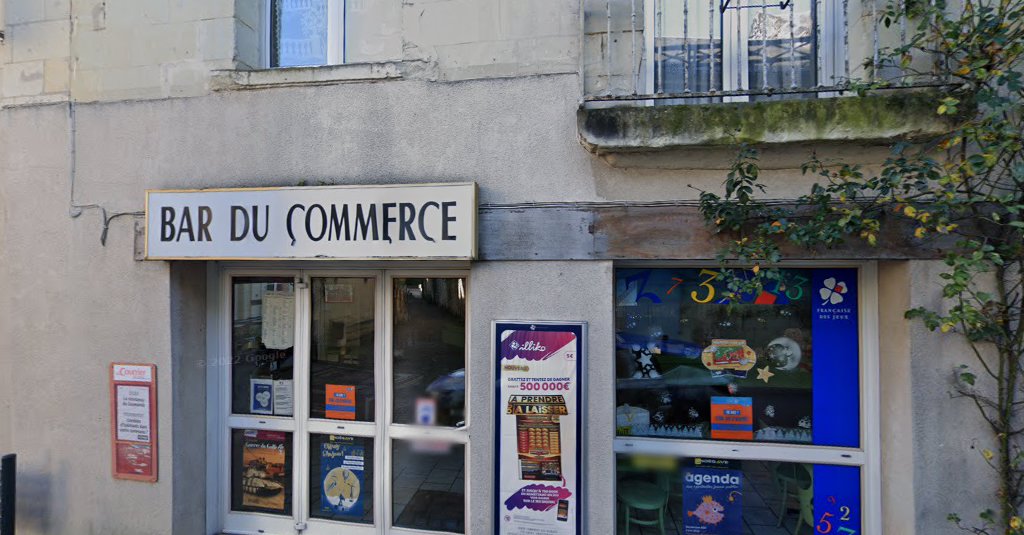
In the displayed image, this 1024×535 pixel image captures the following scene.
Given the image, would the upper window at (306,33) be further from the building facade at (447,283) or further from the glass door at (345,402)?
the glass door at (345,402)

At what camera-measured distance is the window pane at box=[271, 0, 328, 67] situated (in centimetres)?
409

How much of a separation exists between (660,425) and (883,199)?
2035 mm

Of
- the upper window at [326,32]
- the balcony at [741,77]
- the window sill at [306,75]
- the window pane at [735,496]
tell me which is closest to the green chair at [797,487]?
the window pane at [735,496]

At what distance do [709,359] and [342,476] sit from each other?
9.73 feet

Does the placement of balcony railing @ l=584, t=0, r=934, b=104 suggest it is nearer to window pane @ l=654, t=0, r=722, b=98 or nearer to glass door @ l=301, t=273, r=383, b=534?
window pane @ l=654, t=0, r=722, b=98

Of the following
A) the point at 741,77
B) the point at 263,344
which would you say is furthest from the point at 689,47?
the point at 263,344

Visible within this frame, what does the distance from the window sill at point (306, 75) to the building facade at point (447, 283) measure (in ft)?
0.07

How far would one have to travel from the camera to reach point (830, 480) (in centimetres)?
352

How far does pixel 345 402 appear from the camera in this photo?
4141mm

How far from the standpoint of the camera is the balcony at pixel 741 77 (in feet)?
10.1

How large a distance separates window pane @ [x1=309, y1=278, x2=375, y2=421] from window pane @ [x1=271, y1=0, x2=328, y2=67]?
5.87ft

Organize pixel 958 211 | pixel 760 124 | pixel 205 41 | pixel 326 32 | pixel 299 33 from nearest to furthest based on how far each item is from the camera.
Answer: pixel 958 211 → pixel 760 124 → pixel 205 41 → pixel 326 32 → pixel 299 33

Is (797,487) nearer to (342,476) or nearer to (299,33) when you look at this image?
(342,476)

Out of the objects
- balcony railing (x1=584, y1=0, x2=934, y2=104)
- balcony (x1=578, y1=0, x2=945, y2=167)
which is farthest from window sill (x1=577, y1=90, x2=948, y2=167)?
balcony railing (x1=584, y1=0, x2=934, y2=104)
